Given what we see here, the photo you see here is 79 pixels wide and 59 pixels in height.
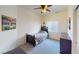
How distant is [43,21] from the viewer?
8.14m

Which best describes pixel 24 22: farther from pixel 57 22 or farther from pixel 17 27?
pixel 57 22

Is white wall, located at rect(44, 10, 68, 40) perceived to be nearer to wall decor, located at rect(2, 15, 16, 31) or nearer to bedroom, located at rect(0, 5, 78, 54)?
bedroom, located at rect(0, 5, 78, 54)

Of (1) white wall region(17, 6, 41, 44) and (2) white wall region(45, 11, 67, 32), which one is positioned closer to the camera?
(1) white wall region(17, 6, 41, 44)

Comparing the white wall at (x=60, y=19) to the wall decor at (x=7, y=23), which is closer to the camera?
the wall decor at (x=7, y=23)

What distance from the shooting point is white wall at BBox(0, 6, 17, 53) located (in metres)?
3.70

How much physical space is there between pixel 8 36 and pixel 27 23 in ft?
7.13

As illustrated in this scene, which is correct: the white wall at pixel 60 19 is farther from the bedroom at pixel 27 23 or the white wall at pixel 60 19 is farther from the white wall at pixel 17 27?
the white wall at pixel 17 27

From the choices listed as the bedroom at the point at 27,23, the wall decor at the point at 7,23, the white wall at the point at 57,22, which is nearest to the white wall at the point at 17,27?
the bedroom at the point at 27,23

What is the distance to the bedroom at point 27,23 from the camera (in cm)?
394

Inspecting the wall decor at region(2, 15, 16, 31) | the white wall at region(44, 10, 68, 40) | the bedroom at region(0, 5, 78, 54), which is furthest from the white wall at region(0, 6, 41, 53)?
the white wall at region(44, 10, 68, 40)

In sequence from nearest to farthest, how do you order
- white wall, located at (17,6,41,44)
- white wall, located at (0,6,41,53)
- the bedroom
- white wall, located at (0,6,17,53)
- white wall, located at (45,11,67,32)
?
1. white wall, located at (0,6,17,53)
2. white wall, located at (0,6,41,53)
3. the bedroom
4. white wall, located at (17,6,41,44)
5. white wall, located at (45,11,67,32)

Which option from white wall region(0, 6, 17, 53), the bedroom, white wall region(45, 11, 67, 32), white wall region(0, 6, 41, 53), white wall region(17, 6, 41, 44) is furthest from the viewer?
white wall region(45, 11, 67, 32)
